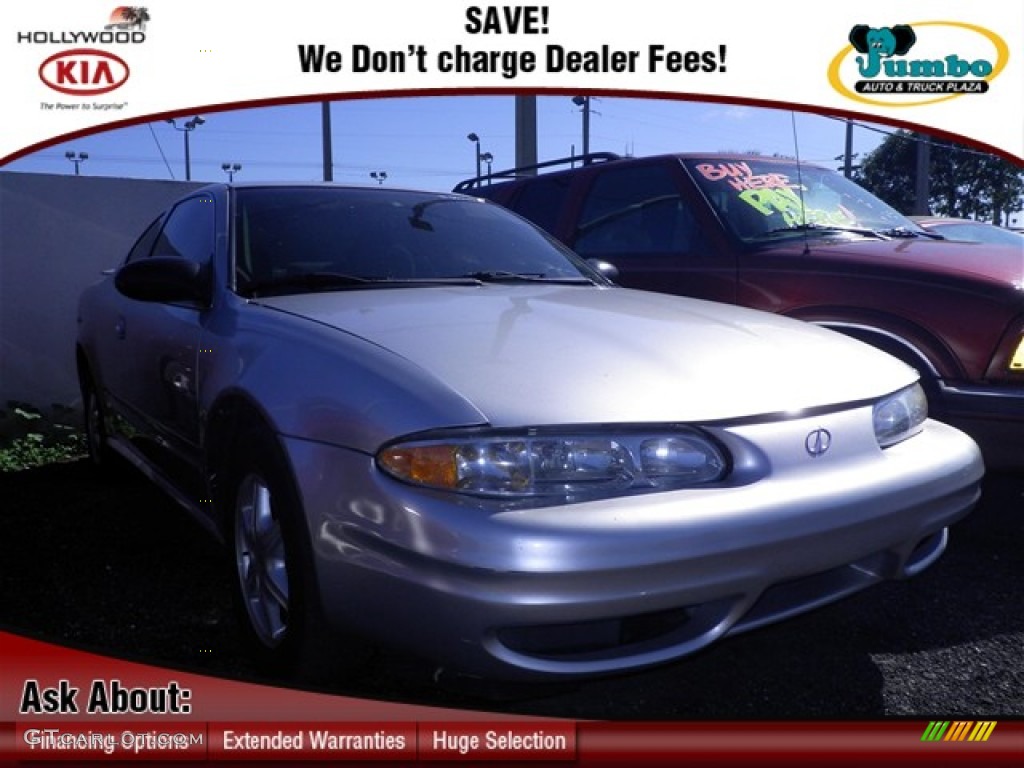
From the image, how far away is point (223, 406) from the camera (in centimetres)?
206

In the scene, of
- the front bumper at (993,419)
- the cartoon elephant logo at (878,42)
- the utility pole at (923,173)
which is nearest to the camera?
the cartoon elephant logo at (878,42)

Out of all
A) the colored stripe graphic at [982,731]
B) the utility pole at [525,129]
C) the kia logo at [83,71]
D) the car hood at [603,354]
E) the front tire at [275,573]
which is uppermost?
the kia logo at [83,71]

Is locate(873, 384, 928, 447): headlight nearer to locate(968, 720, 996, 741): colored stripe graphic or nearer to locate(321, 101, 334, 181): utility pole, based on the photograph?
locate(968, 720, 996, 741): colored stripe graphic

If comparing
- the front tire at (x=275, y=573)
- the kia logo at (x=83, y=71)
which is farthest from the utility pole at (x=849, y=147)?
the kia logo at (x=83, y=71)

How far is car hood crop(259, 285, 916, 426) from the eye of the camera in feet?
5.25

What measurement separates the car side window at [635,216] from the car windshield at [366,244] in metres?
0.45

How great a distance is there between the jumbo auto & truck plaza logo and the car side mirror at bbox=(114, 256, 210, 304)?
506 mm

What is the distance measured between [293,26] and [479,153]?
46cm

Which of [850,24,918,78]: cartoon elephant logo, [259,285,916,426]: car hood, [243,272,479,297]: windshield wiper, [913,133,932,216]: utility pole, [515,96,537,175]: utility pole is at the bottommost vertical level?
[259,285,916,426]: car hood

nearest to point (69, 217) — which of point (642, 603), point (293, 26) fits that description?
point (293, 26)

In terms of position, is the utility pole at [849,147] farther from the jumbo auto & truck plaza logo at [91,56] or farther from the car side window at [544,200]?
the jumbo auto & truck plaza logo at [91,56]

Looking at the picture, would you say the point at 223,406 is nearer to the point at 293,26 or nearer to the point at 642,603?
the point at 293,26

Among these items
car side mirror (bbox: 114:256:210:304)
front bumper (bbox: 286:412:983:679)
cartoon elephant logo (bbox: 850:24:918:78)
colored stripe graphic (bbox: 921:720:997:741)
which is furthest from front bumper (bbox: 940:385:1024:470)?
car side mirror (bbox: 114:256:210:304)

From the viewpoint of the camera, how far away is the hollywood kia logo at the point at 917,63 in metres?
1.85
